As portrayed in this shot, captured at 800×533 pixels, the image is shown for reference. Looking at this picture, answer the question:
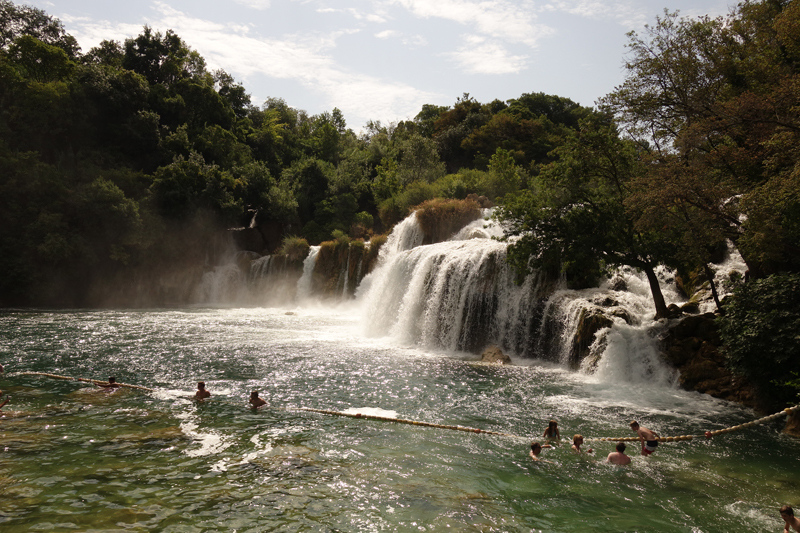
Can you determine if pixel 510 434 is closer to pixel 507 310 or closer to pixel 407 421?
pixel 407 421

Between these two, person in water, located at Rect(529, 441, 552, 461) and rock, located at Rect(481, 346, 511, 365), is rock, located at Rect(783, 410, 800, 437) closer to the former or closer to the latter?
person in water, located at Rect(529, 441, 552, 461)

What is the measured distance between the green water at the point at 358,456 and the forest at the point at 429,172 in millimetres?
3308

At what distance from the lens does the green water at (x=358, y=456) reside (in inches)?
241

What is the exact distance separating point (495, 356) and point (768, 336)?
25.1 ft

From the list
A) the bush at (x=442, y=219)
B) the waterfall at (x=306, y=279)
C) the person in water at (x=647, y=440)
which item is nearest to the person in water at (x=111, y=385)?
the person in water at (x=647, y=440)

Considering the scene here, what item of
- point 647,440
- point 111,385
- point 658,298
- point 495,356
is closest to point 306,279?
point 495,356

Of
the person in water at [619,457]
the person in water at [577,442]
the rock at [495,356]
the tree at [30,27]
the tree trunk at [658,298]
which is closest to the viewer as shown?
the person in water at [619,457]

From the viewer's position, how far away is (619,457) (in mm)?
7957

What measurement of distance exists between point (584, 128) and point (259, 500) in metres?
13.9

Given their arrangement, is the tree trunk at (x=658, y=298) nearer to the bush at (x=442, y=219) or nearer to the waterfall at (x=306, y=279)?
the bush at (x=442, y=219)

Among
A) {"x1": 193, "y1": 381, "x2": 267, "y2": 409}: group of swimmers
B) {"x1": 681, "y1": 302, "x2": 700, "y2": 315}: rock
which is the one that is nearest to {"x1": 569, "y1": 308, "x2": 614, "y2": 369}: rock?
{"x1": 681, "y1": 302, "x2": 700, "y2": 315}: rock

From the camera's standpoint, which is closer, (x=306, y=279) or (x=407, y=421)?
(x=407, y=421)

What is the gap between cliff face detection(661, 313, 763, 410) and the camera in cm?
1144

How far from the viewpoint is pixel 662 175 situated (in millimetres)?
12008
